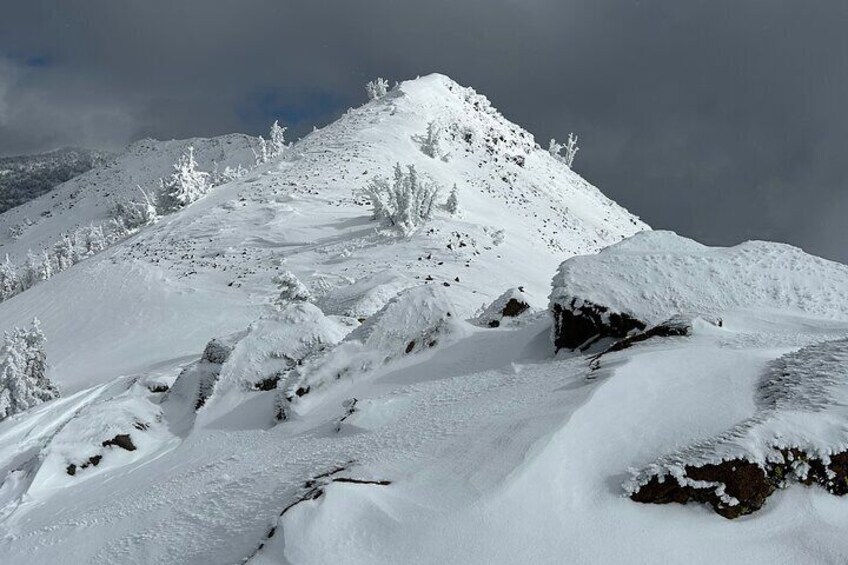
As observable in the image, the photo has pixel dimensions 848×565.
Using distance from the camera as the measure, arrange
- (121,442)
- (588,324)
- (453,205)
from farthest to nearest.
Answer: (453,205) → (121,442) → (588,324)

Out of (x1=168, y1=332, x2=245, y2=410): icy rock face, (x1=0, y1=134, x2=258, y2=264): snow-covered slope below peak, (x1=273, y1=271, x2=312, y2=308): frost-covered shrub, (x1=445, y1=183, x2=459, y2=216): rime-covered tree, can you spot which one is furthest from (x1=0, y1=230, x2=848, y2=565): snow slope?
(x1=0, y1=134, x2=258, y2=264): snow-covered slope below peak

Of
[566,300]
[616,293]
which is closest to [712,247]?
[616,293]

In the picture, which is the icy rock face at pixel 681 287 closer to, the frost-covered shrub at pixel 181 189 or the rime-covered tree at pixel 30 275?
the frost-covered shrub at pixel 181 189

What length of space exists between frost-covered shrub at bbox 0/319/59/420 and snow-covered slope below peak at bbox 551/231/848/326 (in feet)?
51.0

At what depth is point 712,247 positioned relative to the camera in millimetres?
9281

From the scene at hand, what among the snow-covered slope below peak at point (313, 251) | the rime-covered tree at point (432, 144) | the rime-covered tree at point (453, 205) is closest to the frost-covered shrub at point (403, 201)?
the snow-covered slope below peak at point (313, 251)

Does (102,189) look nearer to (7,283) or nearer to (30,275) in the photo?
(30,275)

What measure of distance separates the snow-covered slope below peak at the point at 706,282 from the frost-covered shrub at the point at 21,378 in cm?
1555

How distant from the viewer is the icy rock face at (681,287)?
802 cm

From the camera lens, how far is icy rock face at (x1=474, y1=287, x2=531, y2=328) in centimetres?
1097

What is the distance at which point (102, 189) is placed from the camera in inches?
4218

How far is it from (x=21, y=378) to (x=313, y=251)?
465 inches

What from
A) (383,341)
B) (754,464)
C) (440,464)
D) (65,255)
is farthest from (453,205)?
(65,255)

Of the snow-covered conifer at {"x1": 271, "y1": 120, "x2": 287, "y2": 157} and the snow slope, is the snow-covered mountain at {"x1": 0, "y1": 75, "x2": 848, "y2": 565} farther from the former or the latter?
the snow-covered conifer at {"x1": 271, "y1": 120, "x2": 287, "y2": 157}
